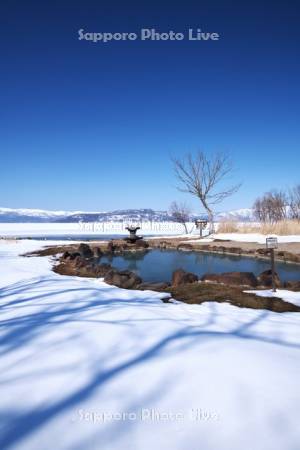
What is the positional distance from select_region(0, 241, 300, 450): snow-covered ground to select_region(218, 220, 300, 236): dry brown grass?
42.9 feet

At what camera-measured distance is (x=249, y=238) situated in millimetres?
14156

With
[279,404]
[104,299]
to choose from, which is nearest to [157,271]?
[104,299]

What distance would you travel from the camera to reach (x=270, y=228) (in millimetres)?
15125

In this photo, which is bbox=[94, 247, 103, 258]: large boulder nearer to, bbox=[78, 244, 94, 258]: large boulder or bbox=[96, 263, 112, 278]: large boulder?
bbox=[78, 244, 94, 258]: large boulder

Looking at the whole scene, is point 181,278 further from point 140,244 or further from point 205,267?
point 140,244

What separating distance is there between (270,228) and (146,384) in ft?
49.3

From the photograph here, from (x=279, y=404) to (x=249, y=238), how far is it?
1359 cm

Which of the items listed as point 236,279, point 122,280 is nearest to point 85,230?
point 122,280

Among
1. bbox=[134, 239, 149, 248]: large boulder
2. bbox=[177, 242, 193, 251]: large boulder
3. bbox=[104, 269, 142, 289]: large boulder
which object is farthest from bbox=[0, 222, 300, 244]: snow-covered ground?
bbox=[104, 269, 142, 289]: large boulder

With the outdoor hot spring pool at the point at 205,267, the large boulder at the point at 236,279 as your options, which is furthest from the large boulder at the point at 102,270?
the large boulder at the point at 236,279

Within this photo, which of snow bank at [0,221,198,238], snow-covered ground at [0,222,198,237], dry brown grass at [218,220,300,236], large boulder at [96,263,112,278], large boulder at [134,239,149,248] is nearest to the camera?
large boulder at [96,263,112,278]

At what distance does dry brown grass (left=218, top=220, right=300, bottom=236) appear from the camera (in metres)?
14.2

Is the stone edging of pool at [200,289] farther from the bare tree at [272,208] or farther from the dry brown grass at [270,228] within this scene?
the bare tree at [272,208]

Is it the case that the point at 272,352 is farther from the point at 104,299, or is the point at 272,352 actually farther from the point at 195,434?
the point at 104,299
